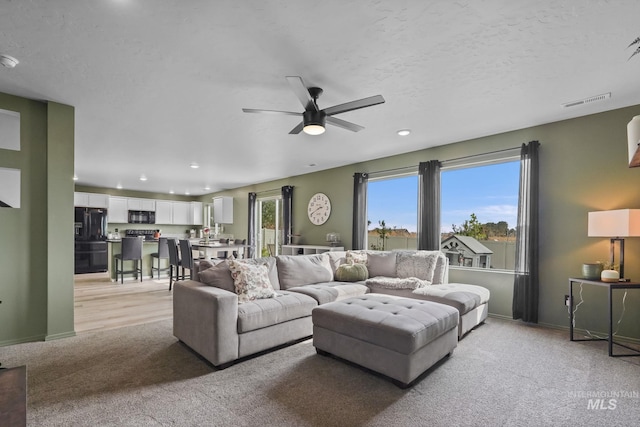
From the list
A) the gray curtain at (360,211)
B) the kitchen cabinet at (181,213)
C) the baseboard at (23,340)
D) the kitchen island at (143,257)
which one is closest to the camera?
the baseboard at (23,340)

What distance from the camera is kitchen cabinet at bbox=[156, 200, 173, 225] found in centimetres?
1091

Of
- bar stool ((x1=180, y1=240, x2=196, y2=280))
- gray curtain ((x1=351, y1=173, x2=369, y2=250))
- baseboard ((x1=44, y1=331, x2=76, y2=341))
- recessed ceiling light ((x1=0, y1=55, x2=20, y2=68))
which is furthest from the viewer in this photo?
gray curtain ((x1=351, y1=173, x2=369, y2=250))

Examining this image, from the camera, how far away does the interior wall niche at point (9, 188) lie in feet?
10.8

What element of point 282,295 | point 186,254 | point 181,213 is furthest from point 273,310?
point 181,213

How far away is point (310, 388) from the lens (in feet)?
7.67

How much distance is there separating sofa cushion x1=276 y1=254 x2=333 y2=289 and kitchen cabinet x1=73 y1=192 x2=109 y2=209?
806 centimetres

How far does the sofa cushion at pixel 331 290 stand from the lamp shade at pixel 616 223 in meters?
2.66

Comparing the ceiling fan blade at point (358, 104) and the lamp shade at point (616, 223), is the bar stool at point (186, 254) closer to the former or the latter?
the ceiling fan blade at point (358, 104)

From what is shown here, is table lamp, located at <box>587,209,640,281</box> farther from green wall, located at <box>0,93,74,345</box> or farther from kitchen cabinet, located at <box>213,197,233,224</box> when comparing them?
kitchen cabinet, located at <box>213,197,233,224</box>

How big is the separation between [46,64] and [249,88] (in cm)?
166

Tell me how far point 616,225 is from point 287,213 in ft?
20.0

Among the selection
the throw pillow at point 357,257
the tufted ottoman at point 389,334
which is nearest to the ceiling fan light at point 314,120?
the tufted ottoman at point 389,334

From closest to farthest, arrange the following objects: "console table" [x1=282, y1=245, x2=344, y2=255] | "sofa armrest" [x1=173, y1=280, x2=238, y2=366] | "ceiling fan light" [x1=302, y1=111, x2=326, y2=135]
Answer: "sofa armrest" [x1=173, y1=280, x2=238, y2=366] < "ceiling fan light" [x1=302, y1=111, x2=326, y2=135] < "console table" [x1=282, y1=245, x2=344, y2=255]

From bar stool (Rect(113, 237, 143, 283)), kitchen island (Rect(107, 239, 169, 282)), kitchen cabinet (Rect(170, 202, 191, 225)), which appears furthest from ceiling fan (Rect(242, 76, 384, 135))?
kitchen cabinet (Rect(170, 202, 191, 225))
